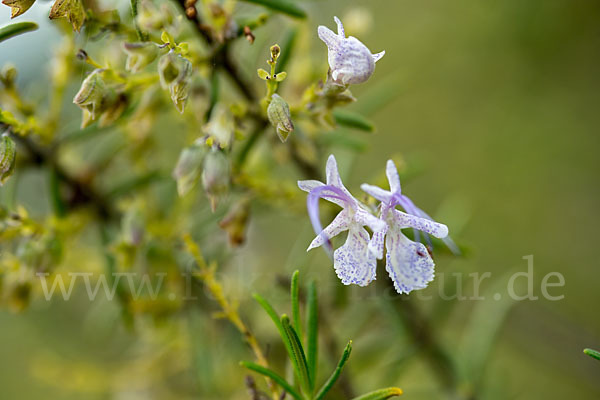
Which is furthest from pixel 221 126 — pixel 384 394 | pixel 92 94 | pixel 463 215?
pixel 463 215

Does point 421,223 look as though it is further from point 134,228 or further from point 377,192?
point 134,228

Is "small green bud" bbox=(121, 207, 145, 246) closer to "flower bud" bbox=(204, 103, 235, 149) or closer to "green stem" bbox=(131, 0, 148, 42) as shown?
"flower bud" bbox=(204, 103, 235, 149)

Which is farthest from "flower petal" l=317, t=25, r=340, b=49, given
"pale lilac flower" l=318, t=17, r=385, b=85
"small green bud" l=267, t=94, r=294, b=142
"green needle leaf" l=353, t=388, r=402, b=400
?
"green needle leaf" l=353, t=388, r=402, b=400

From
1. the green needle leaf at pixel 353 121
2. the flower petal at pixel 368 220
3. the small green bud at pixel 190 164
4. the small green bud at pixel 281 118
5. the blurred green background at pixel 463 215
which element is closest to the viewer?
the flower petal at pixel 368 220

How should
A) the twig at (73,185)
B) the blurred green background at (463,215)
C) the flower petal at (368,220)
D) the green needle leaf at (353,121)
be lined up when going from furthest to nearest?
1. the blurred green background at (463,215)
2. the twig at (73,185)
3. the green needle leaf at (353,121)
4. the flower petal at (368,220)

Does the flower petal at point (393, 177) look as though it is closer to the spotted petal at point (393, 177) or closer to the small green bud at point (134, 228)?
the spotted petal at point (393, 177)

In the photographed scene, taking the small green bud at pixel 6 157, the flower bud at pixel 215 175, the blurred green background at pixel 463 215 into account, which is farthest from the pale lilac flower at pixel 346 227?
the blurred green background at pixel 463 215
